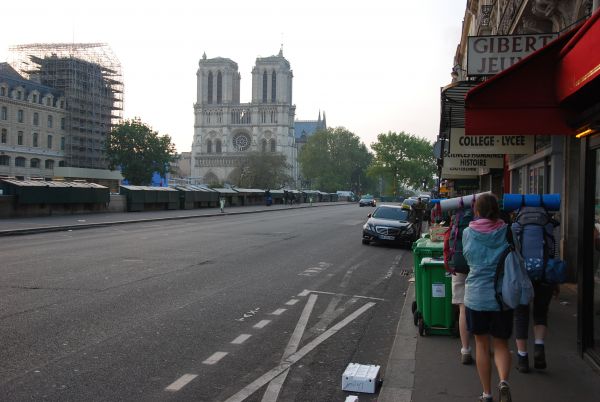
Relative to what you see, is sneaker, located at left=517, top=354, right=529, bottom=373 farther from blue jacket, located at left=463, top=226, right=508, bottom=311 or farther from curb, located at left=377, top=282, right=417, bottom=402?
blue jacket, located at left=463, top=226, right=508, bottom=311

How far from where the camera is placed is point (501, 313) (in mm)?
4520

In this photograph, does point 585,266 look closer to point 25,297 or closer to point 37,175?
point 25,297

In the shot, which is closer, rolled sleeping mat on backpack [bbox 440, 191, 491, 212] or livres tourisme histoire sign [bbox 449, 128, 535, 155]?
rolled sleeping mat on backpack [bbox 440, 191, 491, 212]

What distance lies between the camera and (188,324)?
7.46 metres

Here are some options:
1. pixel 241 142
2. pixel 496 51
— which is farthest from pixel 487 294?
pixel 241 142

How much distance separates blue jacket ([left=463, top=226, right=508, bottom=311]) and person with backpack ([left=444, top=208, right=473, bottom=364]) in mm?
933

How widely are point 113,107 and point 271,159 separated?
25594mm

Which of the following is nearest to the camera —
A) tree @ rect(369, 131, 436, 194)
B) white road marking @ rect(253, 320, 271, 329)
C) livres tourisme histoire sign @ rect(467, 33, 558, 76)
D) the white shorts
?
the white shorts

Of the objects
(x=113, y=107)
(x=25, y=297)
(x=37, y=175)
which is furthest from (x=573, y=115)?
(x=113, y=107)

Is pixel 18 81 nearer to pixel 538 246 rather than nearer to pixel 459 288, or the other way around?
pixel 459 288

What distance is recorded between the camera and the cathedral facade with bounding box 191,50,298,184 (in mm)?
145250

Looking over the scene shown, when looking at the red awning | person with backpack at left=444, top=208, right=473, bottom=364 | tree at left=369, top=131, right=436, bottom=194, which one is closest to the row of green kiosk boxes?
person with backpack at left=444, top=208, right=473, bottom=364

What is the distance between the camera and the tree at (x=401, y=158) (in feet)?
363

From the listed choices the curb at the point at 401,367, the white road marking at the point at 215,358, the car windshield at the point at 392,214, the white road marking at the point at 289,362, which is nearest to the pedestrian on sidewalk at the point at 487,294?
the curb at the point at 401,367
